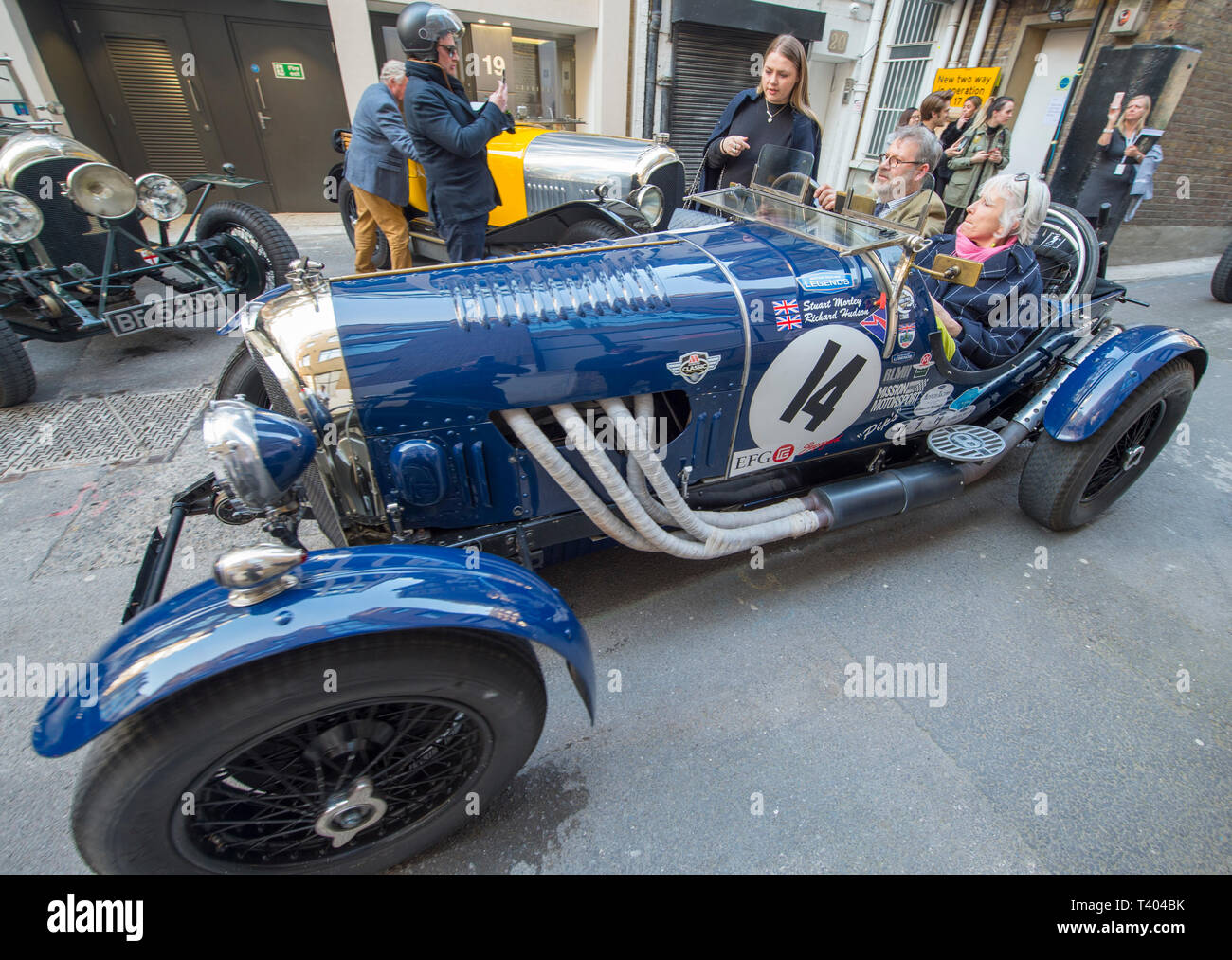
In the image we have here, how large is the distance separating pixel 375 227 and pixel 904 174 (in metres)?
4.28

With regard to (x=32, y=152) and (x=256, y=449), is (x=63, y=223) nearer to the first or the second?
(x=32, y=152)

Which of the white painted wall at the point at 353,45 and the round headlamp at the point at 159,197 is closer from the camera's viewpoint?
the round headlamp at the point at 159,197

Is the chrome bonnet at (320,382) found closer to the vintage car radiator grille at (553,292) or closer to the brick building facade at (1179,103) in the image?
the vintage car radiator grille at (553,292)

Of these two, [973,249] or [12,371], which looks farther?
[12,371]

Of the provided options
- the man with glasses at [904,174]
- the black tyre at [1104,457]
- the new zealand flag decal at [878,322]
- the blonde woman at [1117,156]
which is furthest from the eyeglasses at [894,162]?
the blonde woman at [1117,156]

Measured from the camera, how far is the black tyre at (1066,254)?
321 cm

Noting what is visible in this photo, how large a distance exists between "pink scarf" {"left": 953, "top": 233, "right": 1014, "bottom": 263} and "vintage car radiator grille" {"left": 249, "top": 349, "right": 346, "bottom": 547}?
2.90 meters

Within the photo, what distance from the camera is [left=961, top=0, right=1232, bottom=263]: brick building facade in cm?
693

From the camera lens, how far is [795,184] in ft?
8.61

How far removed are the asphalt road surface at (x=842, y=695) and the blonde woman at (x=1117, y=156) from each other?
5.53 meters

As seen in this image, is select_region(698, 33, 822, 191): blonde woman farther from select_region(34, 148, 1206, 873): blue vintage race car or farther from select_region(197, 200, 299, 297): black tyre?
select_region(197, 200, 299, 297): black tyre

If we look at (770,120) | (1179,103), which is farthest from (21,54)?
(1179,103)

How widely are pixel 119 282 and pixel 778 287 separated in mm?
4834
